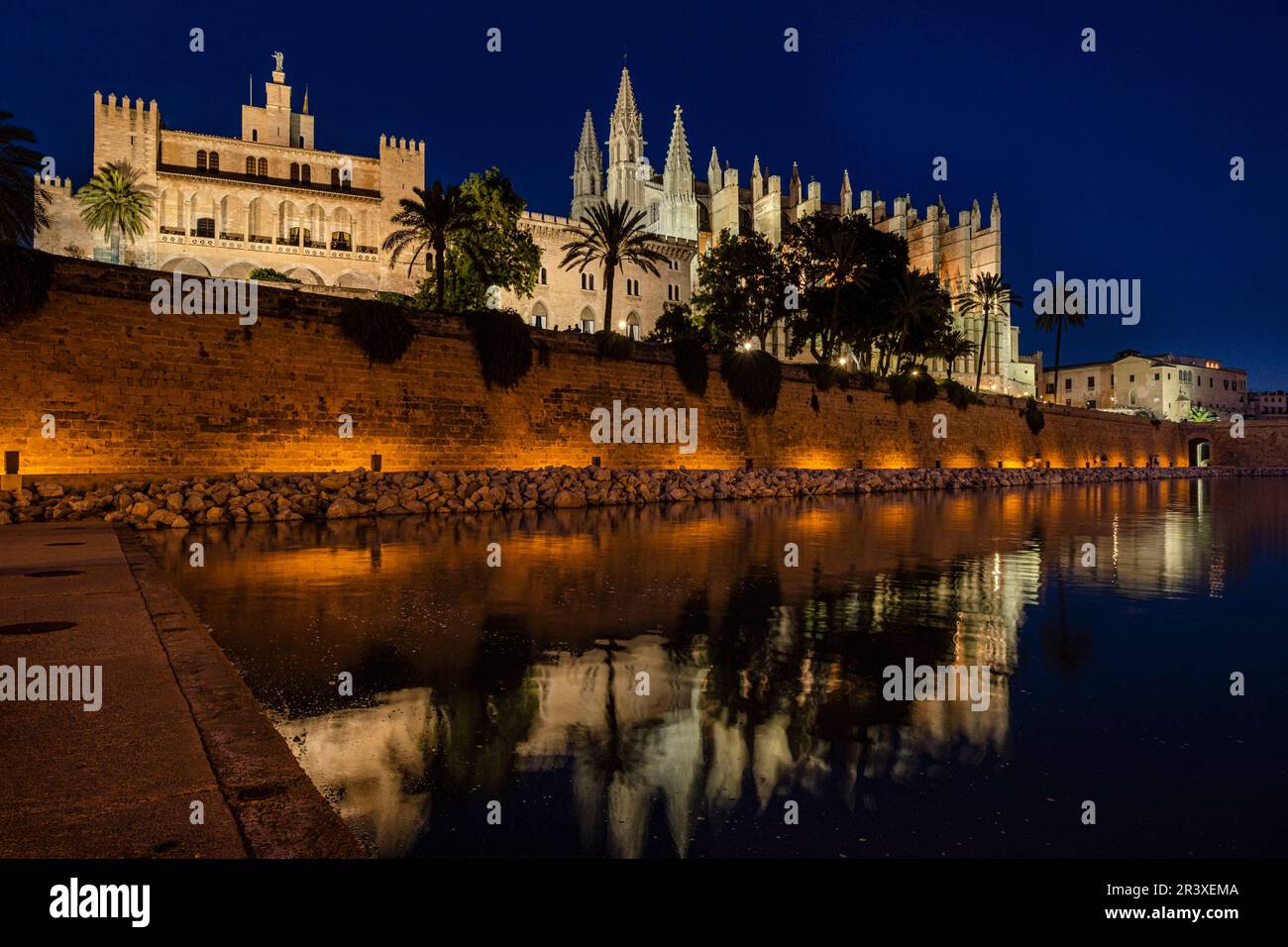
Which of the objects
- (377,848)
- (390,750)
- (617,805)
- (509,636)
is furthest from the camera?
(509,636)

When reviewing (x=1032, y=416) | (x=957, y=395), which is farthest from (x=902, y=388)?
(x=1032, y=416)

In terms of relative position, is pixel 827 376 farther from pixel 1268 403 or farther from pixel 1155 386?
pixel 1268 403

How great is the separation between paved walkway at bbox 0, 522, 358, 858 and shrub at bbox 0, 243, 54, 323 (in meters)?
12.1

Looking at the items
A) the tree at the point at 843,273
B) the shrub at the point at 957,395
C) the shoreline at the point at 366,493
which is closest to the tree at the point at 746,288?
the tree at the point at 843,273

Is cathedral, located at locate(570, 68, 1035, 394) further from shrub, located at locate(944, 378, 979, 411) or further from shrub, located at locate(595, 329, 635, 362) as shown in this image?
shrub, located at locate(595, 329, 635, 362)

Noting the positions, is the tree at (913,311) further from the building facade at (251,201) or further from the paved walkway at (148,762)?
the paved walkway at (148,762)

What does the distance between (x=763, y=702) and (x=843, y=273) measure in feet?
132

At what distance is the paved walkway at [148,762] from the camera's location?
208 cm

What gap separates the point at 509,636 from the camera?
17.0ft

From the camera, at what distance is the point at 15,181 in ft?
77.3

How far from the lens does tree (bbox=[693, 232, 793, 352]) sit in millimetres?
46500
